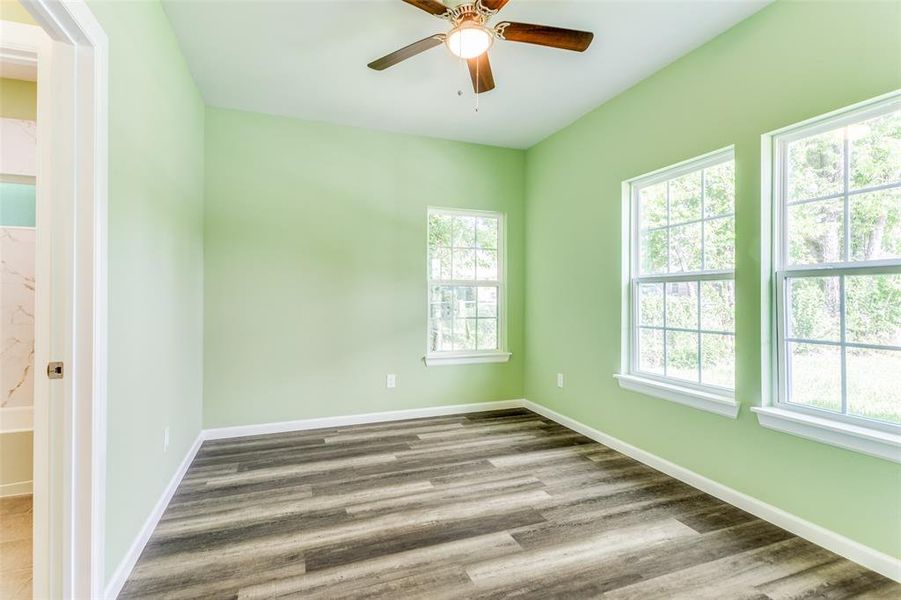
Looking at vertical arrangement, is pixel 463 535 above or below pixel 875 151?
below

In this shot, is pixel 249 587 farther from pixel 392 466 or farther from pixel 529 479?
pixel 529 479

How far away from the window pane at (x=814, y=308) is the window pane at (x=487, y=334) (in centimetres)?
258

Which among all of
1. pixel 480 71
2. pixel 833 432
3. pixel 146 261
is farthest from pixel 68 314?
pixel 833 432

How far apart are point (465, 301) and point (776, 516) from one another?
2841 mm

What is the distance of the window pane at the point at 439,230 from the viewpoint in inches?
162

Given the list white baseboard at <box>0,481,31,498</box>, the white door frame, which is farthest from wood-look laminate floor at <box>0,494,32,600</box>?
the white door frame

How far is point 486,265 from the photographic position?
14.2ft

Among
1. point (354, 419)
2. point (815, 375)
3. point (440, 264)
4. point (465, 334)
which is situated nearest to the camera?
point (815, 375)

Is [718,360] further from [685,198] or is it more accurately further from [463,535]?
[463,535]

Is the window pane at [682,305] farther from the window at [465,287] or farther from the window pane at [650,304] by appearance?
the window at [465,287]

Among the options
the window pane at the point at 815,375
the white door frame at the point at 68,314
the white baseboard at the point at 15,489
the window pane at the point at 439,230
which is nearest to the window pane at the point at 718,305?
the window pane at the point at 815,375

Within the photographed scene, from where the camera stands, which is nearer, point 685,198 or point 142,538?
point 142,538

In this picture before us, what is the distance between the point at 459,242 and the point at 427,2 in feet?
8.24

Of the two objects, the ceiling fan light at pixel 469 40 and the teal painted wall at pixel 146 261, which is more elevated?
the ceiling fan light at pixel 469 40
